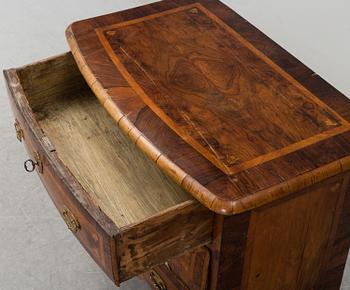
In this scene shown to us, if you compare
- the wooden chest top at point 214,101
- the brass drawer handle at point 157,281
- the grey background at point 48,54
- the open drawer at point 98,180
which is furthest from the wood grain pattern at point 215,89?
the grey background at point 48,54

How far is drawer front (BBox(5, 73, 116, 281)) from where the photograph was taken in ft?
3.92

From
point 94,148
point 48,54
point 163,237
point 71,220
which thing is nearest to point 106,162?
point 94,148

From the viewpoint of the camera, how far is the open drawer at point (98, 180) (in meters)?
1.19

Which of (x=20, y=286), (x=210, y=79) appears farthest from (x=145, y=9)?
(x=20, y=286)

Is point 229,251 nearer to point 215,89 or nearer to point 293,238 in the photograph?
point 293,238

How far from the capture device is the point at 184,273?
1391 mm

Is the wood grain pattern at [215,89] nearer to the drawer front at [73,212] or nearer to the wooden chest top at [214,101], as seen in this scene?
the wooden chest top at [214,101]

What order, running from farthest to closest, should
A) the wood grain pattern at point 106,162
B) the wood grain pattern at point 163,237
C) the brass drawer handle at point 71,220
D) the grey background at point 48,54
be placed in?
1. the grey background at point 48,54
2. the wood grain pattern at point 106,162
3. the brass drawer handle at point 71,220
4. the wood grain pattern at point 163,237

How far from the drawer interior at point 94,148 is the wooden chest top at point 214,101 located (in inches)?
4.6

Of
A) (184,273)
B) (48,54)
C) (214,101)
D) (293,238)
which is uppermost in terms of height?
(214,101)

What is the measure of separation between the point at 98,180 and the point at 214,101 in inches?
10.3

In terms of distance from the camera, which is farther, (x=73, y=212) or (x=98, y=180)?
(x=98, y=180)

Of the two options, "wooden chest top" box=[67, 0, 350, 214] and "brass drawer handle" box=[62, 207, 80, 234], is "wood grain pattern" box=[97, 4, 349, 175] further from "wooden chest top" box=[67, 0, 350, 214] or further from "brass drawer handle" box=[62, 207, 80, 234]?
"brass drawer handle" box=[62, 207, 80, 234]

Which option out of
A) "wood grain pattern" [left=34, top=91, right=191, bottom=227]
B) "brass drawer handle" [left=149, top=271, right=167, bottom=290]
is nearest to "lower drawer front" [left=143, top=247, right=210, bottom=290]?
"brass drawer handle" [left=149, top=271, right=167, bottom=290]
